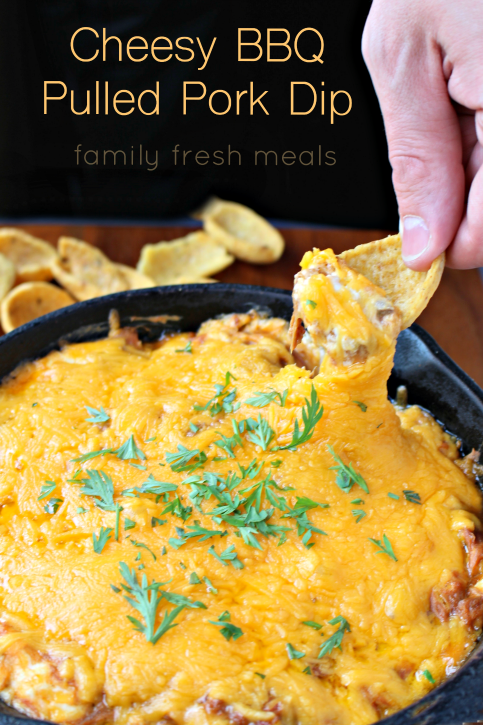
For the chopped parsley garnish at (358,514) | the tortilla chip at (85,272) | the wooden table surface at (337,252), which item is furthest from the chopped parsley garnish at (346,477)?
the tortilla chip at (85,272)

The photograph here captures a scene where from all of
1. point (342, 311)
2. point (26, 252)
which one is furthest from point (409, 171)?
point (26, 252)

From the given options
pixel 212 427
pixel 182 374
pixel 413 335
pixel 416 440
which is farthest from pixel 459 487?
pixel 182 374

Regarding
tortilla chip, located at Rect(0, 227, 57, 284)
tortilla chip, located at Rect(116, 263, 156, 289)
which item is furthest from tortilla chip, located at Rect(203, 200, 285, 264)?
tortilla chip, located at Rect(0, 227, 57, 284)

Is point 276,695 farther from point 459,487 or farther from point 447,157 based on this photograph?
point 447,157

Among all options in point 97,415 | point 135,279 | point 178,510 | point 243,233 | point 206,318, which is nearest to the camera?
point 178,510

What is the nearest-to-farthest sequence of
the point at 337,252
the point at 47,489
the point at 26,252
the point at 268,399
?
1. the point at 47,489
2. the point at 268,399
3. the point at 26,252
4. the point at 337,252

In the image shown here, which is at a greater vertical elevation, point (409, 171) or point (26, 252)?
point (409, 171)

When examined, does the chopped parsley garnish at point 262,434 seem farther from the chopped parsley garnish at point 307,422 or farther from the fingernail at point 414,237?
the fingernail at point 414,237

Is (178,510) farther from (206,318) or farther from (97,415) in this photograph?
(206,318)
